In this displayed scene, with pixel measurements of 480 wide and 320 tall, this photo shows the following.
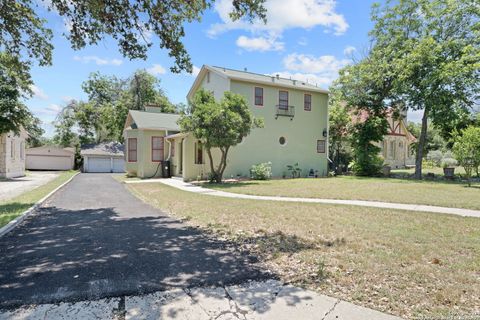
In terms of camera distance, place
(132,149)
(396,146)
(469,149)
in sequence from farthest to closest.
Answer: (396,146)
(132,149)
(469,149)

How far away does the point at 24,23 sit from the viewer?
356 inches

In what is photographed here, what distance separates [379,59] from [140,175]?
63.0 feet

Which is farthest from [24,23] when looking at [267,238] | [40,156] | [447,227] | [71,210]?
[40,156]

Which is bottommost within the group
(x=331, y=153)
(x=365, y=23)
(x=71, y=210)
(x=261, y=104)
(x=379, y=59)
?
(x=71, y=210)

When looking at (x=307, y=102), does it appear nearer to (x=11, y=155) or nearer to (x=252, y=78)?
(x=252, y=78)

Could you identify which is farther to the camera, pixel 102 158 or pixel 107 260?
pixel 102 158

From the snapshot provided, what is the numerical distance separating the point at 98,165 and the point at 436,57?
34.8m

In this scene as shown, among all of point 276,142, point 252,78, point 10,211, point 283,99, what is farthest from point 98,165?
point 10,211

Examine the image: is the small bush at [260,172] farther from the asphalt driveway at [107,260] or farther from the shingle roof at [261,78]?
the asphalt driveway at [107,260]

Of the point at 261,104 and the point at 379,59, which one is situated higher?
the point at 379,59

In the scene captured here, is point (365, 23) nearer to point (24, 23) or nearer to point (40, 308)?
point (24, 23)

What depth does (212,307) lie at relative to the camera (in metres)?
3.27

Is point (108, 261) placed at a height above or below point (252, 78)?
below

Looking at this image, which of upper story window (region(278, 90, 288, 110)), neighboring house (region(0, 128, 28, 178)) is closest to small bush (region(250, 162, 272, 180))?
upper story window (region(278, 90, 288, 110))
